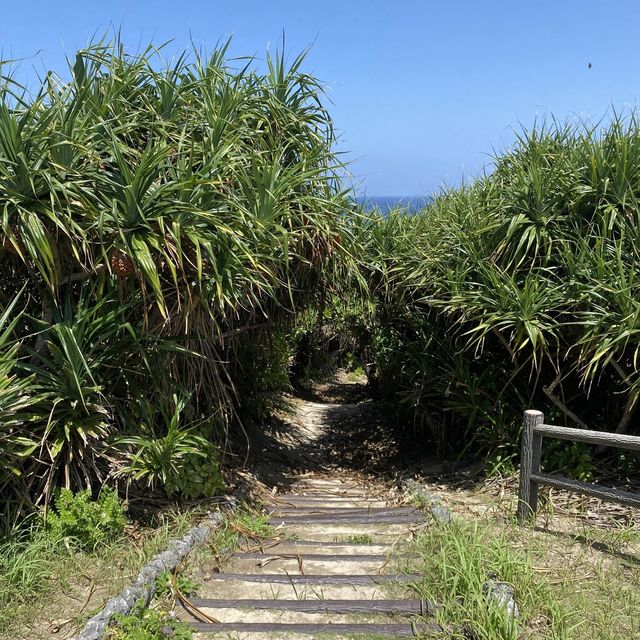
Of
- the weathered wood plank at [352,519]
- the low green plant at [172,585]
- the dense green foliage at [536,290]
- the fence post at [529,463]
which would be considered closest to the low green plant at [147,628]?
the low green plant at [172,585]

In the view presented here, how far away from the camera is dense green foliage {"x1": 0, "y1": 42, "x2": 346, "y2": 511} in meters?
Answer: 3.72

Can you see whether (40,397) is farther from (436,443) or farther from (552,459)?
(436,443)

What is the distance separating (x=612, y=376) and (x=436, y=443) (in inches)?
83.3

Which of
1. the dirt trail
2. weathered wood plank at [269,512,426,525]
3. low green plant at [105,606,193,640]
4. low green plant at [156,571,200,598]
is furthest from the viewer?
weathered wood plank at [269,512,426,525]

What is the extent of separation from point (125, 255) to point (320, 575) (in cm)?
229

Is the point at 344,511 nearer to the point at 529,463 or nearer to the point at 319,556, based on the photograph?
the point at 319,556

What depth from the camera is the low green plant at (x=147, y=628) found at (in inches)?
112

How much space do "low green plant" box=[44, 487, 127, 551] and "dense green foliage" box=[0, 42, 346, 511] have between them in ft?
0.56

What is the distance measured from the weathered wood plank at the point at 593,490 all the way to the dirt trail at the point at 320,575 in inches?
35.2

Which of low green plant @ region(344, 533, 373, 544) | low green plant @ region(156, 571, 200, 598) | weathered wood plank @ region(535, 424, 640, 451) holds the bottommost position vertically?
low green plant @ region(344, 533, 373, 544)

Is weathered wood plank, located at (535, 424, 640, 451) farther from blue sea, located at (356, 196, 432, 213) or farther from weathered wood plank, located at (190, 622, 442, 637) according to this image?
blue sea, located at (356, 196, 432, 213)

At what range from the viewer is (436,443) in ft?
Answer: 22.6

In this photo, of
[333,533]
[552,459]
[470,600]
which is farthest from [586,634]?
[552,459]

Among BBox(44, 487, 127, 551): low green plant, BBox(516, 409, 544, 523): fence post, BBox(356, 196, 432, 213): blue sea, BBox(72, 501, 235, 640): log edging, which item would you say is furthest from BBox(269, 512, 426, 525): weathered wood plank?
BBox(356, 196, 432, 213): blue sea
